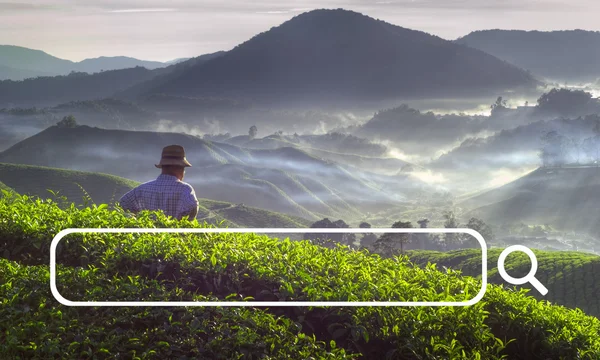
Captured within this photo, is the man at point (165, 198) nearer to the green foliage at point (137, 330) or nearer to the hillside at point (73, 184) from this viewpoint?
the green foliage at point (137, 330)

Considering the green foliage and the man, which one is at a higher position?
the man

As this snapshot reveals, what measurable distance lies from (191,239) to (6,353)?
2.21m

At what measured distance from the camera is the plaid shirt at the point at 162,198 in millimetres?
9086

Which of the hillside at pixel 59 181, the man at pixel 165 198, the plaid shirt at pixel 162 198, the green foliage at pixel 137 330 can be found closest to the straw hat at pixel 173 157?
the man at pixel 165 198

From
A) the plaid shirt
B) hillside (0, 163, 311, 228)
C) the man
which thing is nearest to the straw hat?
the man

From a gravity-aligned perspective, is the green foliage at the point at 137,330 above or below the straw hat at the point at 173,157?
below

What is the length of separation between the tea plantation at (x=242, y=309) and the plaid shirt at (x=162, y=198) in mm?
2186

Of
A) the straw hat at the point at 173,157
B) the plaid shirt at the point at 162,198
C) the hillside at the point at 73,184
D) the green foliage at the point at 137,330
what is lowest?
the hillside at the point at 73,184

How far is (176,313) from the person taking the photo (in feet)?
16.6

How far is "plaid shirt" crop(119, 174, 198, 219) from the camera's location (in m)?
9.09

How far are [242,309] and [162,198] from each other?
4321 millimetres

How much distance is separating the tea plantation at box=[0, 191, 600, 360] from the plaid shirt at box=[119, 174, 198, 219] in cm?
219

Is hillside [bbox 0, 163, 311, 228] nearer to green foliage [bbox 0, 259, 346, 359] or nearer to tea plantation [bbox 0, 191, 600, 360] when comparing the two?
tea plantation [bbox 0, 191, 600, 360]

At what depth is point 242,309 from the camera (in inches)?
203
